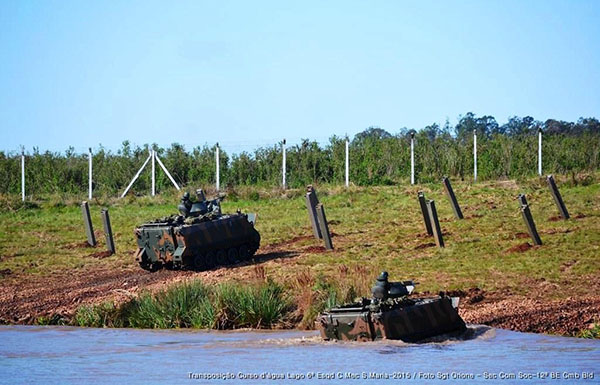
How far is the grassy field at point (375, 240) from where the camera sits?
20.9 m

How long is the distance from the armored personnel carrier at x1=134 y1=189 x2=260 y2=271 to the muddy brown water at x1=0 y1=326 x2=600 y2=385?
21.9ft

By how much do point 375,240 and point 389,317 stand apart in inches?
469

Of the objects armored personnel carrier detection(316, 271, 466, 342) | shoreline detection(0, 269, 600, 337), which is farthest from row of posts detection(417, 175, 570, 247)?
armored personnel carrier detection(316, 271, 466, 342)

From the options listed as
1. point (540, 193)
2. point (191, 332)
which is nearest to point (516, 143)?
point (540, 193)

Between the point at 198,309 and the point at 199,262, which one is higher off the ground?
the point at 199,262

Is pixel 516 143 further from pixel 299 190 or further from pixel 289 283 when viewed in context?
pixel 289 283

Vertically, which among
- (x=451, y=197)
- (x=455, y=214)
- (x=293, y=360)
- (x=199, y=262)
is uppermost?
(x=451, y=197)

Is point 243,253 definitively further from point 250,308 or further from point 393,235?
point 250,308

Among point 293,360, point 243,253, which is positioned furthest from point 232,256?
point 293,360

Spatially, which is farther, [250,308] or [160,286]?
[160,286]

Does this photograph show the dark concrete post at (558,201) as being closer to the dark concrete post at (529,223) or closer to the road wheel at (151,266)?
the dark concrete post at (529,223)

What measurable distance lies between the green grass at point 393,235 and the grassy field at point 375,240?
0.11 feet

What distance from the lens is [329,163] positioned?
43.8 metres

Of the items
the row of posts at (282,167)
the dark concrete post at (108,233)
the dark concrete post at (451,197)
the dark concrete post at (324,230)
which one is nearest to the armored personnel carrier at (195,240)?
the dark concrete post at (324,230)
